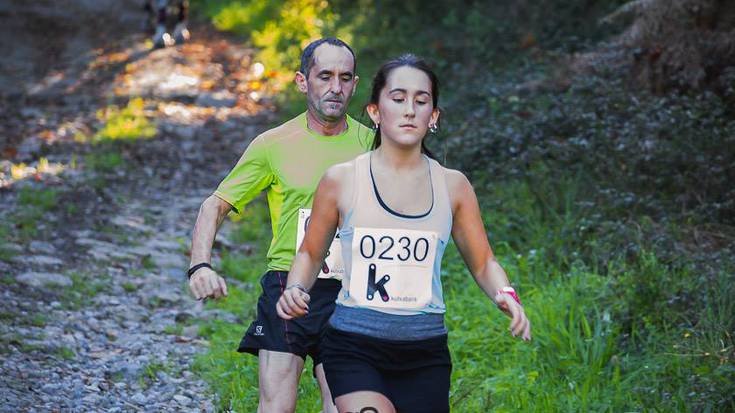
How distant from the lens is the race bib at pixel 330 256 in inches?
177

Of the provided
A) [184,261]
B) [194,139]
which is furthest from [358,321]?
[194,139]

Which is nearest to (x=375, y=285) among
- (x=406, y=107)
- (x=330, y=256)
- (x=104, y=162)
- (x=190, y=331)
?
(x=406, y=107)

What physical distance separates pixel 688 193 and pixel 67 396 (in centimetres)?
446

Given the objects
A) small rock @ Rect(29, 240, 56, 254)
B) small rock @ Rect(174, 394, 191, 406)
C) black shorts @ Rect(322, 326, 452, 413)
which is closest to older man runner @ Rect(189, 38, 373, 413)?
black shorts @ Rect(322, 326, 452, 413)

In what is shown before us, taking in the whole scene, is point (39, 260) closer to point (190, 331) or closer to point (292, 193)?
point (190, 331)

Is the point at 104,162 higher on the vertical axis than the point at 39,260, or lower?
higher

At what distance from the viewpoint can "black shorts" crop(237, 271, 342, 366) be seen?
14.8 ft

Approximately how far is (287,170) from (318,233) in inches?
28.7

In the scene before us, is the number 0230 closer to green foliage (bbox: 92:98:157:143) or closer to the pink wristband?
the pink wristband

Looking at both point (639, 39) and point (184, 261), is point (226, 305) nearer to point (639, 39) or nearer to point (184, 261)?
point (184, 261)

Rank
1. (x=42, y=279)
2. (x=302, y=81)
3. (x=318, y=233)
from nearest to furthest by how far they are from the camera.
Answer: (x=318, y=233), (x=302, y=81), (x=42, y=279)

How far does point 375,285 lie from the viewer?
149 inches

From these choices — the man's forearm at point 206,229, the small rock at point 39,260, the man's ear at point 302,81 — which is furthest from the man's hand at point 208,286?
the small rock at point 39,260

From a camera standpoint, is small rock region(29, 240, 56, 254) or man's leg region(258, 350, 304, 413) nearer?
man's leg region(258, 350, 304, 413)
